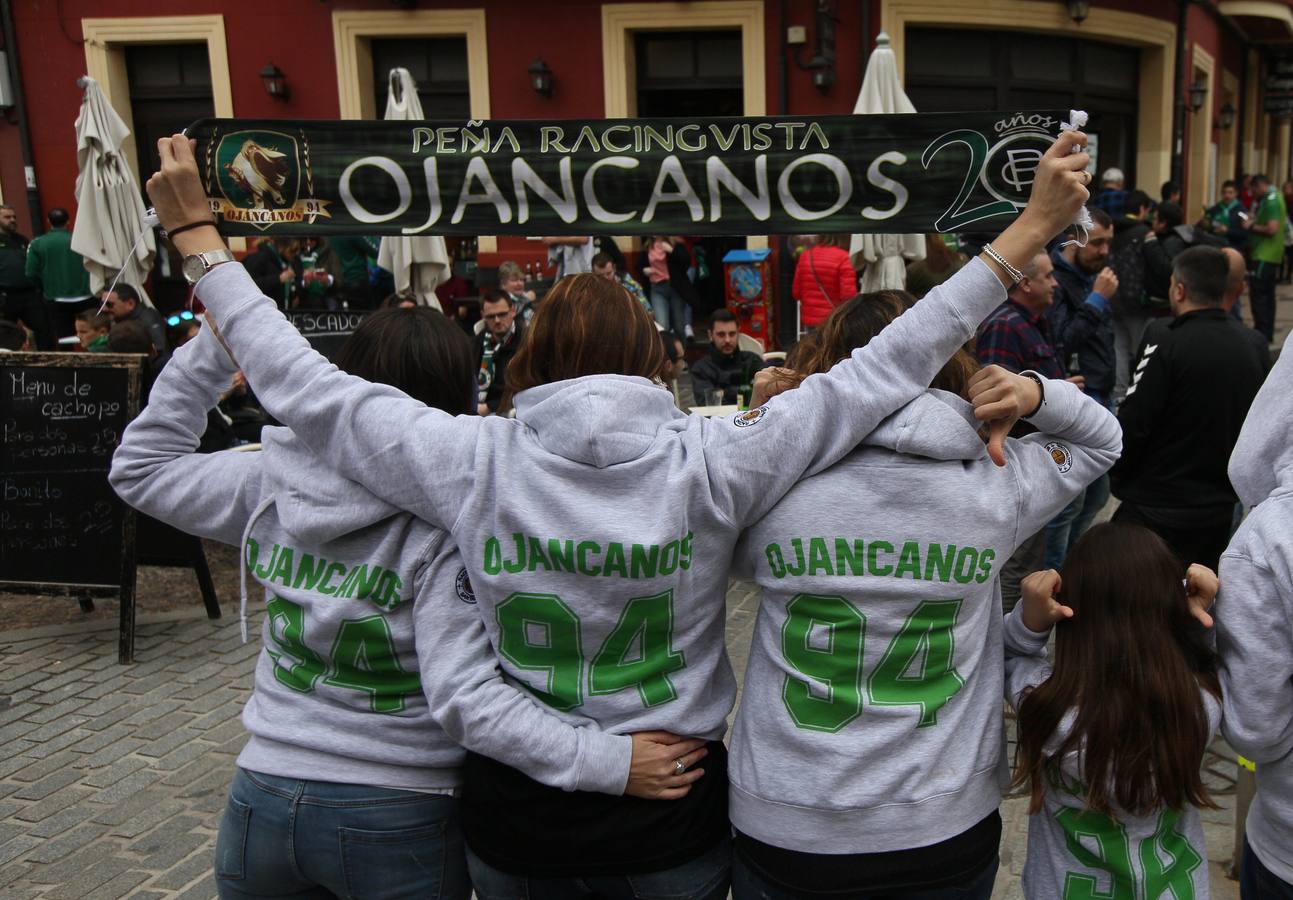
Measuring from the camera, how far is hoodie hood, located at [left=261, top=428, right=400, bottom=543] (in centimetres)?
196

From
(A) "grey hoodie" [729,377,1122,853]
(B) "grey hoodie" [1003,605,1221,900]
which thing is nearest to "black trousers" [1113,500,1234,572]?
(B) "grey hoodie" [1003,605,1221,900]

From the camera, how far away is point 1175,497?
14.9 ft

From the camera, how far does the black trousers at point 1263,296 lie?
43.5ft

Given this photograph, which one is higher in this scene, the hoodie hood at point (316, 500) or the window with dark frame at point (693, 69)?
the window with dark frame at point (693, 69)

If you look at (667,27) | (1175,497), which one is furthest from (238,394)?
(667,27)

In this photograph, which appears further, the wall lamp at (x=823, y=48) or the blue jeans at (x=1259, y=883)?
the wall lamp at (x=823, y=48)

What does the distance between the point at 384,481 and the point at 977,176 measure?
5.33 feet

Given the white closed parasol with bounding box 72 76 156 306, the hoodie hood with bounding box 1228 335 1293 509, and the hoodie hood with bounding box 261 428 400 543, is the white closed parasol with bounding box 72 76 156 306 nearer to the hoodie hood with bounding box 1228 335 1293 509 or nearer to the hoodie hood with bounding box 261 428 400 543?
the hoodie hood with bounding box 261 428 400 543

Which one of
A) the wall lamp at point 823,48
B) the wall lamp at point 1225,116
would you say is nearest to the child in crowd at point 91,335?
the wall lamp at point 823,48

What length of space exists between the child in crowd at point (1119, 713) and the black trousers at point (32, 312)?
1255cm

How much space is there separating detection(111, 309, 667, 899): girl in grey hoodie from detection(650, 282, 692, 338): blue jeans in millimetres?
10507

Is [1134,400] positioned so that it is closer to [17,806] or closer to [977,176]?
[977,176]

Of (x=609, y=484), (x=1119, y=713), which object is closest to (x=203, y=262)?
(x=609, y=484)

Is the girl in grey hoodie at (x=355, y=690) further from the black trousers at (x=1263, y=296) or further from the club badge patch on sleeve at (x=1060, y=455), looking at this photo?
the black trousers at (x=1263, y=296)
